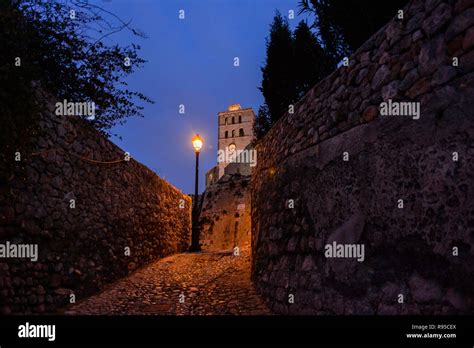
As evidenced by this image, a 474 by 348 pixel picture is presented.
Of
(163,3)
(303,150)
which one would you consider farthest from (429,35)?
(163,3)

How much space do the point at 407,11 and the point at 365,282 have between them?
269 cm

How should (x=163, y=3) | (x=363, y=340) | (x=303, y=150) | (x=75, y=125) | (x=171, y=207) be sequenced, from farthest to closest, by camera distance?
1. (x=163, y=3)
2. (x=171, y=207)
3. (x=75, y=125)
4. (x=303, y=150)
5. (x=363, y=340)

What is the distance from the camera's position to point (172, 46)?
177375mm

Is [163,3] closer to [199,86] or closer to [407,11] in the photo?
[199,86]

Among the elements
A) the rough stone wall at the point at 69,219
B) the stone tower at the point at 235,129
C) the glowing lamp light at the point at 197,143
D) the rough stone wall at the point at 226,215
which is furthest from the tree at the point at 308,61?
the stone tower at the point at 235,129

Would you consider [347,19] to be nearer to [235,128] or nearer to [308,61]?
[308,61]

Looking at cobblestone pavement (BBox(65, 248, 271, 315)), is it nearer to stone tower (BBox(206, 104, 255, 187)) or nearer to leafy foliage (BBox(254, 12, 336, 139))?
leafy foliage (BBox(254, 12, 336, 139))

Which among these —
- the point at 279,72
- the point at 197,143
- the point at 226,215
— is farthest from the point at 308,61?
the point at 226,215

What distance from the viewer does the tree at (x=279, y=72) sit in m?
8.47

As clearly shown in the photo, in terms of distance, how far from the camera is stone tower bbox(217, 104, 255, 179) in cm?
5275

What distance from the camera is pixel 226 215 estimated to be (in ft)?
44.5

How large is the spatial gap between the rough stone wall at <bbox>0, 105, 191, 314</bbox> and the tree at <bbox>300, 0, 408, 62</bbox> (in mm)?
5152

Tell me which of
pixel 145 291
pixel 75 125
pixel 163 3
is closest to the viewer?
pixel 75 125

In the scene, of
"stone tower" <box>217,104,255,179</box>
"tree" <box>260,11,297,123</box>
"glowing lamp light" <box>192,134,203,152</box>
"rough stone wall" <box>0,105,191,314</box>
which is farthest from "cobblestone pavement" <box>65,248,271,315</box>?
"stone tower" <box>217,104,255,179</box>
